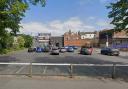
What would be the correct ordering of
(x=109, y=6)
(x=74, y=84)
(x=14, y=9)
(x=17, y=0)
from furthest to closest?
1. (x=17, y=0)
2. (x=14, y=9)
3. (x=109, y=6)
4. (x=74, y=84)

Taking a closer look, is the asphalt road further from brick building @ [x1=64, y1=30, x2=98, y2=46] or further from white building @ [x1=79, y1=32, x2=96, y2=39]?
white building @ [x1=79, y1=32, x2=96, y2=39]

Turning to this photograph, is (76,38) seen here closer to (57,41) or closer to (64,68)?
(57,41)

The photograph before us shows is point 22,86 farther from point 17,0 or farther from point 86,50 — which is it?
point 86,50

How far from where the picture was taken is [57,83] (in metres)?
17.8

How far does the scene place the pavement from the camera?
16.6 metres

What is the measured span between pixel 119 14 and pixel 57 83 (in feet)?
22.3

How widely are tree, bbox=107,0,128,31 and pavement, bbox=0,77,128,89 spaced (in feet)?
13.4

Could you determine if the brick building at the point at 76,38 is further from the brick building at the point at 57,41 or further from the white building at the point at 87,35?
the brick building at the point at 57,41

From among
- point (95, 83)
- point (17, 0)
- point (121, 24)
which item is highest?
point (17, 0)

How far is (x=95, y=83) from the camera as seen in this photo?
18.1 metres

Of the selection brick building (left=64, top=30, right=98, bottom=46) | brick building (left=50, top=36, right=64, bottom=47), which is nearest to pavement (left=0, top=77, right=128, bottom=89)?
brick building (left=64, top=30, right=98, bottom=46)

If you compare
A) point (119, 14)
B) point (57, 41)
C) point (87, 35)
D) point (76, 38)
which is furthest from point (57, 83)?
point (57, 41)

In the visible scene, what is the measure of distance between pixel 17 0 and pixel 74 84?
10.9 metres

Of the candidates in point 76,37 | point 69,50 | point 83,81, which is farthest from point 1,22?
point 76,37
